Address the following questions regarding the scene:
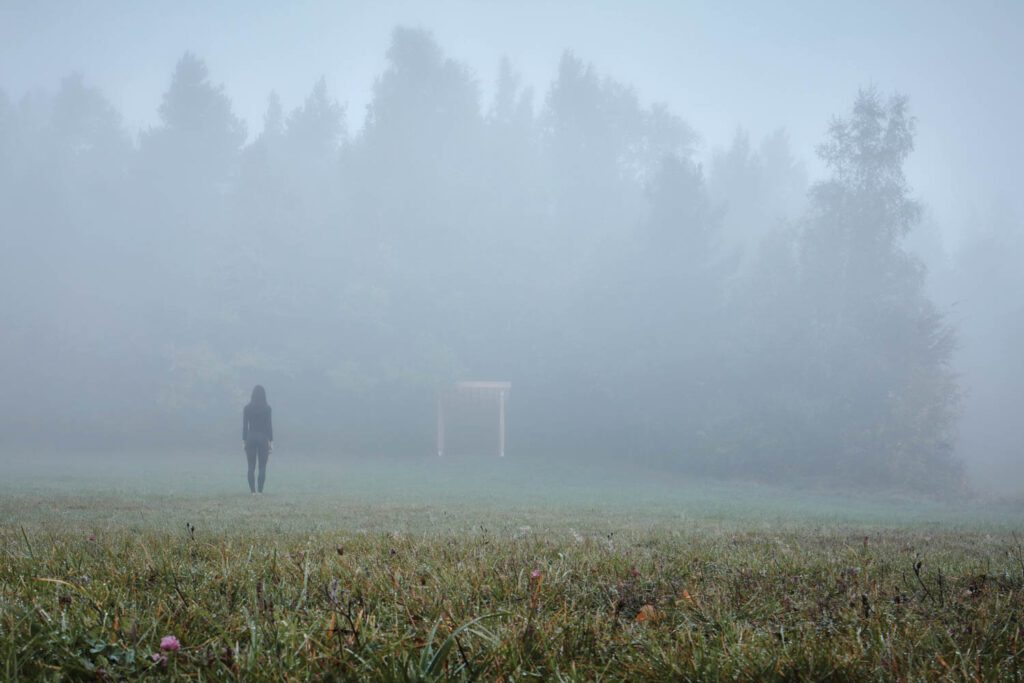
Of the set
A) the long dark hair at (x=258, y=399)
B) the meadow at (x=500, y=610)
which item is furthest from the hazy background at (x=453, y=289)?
the meadow at (x=500, y=610)

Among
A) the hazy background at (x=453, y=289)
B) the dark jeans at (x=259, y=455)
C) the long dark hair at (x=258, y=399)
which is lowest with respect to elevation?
the dark jeans at (x=259, y=455)

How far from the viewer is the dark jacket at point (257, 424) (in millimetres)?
15617

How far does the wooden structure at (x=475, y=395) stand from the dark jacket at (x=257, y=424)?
19.4m

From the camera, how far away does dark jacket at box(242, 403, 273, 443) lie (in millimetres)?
15617

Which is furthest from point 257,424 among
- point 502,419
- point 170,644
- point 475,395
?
point 475,395

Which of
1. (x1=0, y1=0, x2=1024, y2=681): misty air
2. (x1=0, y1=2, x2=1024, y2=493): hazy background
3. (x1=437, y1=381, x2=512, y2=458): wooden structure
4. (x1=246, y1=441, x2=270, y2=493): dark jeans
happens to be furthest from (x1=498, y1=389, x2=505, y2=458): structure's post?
(x1=246, y1=441, x2=270, y2=493): dark jeans

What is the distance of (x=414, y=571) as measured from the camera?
364cm

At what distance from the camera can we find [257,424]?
15.6 metres

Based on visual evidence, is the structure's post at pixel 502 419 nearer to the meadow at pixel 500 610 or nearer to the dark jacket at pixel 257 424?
the dark jacket at pixel 257 424

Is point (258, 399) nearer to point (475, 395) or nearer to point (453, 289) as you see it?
point (475, 395)

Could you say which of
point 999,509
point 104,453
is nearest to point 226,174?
point 104,453

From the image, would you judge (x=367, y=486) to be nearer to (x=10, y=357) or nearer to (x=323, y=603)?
(x=323, y=603)

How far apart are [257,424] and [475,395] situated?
22.4 metres

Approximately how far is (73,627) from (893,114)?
38117 mm
